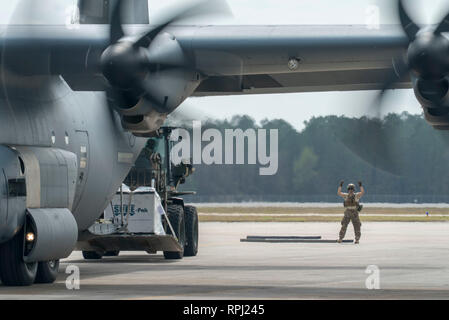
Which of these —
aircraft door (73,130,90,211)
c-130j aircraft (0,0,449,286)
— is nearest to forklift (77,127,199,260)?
aircraft door (73,130,90,211)

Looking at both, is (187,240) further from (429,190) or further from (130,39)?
(429,190)

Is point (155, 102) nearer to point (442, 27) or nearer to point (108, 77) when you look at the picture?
point (108, 77)

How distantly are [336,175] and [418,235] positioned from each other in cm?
4409

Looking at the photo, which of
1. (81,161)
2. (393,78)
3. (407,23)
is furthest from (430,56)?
(81,161)

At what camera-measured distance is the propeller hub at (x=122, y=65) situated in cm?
1627

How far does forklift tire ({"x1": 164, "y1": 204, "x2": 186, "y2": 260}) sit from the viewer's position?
2412 cm

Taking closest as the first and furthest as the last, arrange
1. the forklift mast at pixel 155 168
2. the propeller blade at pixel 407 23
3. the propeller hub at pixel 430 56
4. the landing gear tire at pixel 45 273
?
1. the propeller hub at pixel 430 56
2. the propeller blade at pixel 407 23
3. the landing gear tire at pixel 45 273
4. the forklift mast at pixel 155 168

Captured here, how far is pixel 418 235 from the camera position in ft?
125

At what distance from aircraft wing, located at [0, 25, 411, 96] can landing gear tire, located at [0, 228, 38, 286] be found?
2.84 metres

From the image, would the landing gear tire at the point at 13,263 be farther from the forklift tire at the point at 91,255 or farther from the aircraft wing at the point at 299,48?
the forklift tire at the point at 91,255

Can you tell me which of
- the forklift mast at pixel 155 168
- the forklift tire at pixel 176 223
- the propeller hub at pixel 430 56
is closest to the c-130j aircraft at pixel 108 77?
the propeller hub at pixel 430 56

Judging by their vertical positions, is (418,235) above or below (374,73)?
below

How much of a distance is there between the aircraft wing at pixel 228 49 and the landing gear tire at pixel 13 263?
9.33 ft
